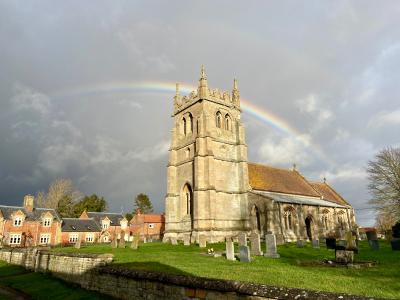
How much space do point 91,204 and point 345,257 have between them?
75175mm

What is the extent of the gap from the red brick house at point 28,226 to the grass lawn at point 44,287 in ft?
87.7

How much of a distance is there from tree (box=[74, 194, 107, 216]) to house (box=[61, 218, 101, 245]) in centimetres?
1957

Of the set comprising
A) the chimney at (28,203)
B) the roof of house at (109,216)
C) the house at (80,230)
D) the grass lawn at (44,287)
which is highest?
the chimney at (28,203)

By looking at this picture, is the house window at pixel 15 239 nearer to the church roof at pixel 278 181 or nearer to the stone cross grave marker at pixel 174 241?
the stone cross grave marker at pixel 174 241

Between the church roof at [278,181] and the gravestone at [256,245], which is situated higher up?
the church roof at [278,181]

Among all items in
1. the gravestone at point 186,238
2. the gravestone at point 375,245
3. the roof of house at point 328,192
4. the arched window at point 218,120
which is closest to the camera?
the gravestone at point 375,245

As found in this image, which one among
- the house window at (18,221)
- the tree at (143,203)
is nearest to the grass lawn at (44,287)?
the house window at (18,221)

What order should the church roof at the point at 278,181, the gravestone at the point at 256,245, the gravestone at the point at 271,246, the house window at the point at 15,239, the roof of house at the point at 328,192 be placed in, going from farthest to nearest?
the roof of house at the point at 328,192
the house window at the point at 15,239
the church roof at the point at 278,181
the gravestone at the point at 256,245
the gravestone at the point at 271,246

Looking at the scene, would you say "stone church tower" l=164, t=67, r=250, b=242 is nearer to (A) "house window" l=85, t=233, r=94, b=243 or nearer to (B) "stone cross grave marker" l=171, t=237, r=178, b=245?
(B) "stone cross grave marker" l=171, t=237, r=178, b=245

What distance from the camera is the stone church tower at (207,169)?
32.9 m

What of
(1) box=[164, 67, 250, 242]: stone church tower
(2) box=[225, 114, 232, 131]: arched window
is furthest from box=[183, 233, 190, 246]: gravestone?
(2) box=[225, 114, 232, 131]: arched window

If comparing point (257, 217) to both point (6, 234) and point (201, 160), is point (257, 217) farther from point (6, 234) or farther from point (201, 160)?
point (6, 234)

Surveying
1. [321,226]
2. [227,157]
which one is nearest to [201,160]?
[227,157]

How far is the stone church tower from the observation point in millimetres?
32906
